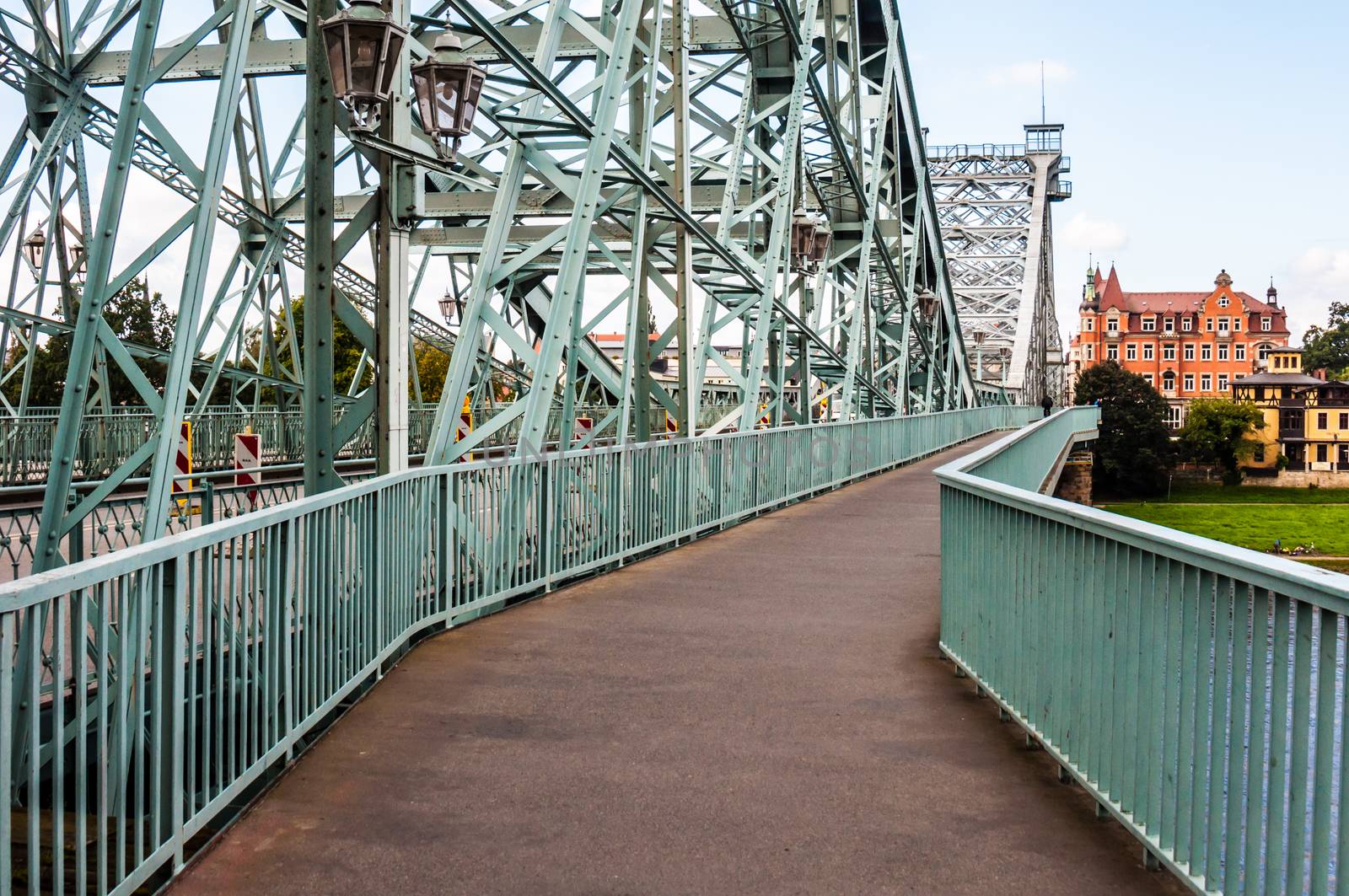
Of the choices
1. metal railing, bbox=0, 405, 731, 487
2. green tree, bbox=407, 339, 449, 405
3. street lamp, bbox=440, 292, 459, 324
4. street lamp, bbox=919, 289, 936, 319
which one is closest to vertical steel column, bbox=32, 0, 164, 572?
metal railing, bbox=0, 405, 731, 487

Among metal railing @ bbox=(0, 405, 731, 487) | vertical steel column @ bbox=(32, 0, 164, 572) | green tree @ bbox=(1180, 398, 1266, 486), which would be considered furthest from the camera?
green tree @ bbox=(1180, 398, 1266, 486)

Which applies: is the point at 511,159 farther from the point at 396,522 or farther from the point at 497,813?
the point at 497,813

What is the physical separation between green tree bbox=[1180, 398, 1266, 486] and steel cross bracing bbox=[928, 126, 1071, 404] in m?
20.1

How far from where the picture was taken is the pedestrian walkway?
388 cm

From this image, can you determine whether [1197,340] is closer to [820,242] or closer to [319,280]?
[820,242]

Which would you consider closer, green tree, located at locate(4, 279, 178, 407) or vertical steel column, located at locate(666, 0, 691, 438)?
vertical steel column, located at locate(666, 0, 691, 438)

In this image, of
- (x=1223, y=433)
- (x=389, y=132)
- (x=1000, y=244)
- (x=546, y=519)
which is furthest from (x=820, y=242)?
(x=1223, y=433)

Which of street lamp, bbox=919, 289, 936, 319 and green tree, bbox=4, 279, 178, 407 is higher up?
street lamp, bbox=919, 289, 936, 319

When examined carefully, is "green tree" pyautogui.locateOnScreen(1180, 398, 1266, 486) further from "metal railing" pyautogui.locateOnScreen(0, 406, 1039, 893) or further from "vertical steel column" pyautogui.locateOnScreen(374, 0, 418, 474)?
"vertical steel column" pyautogui.locateOnScreen(374, 0, 418, 474)

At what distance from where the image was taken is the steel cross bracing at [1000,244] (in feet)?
267

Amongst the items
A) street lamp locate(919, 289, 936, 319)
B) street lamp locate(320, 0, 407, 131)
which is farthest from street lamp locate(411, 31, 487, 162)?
A: street lamp locate(919, 289, 936, 319)

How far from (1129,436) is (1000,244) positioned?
60.2ft

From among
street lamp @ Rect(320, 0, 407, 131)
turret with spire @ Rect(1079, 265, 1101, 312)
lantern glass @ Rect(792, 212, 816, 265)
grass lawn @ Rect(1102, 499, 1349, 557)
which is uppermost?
turret with spire @ Rect(1079, 265, 1101, 312)

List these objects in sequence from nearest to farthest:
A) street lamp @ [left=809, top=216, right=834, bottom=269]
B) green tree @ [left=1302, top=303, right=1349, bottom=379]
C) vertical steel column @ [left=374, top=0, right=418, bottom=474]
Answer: vertical steel column @ [left=374, top=0, right=418, bottom=474] → street lamp @ [left=809, top=216, right=834, bottom=269] → green tree @ [left=1302, top=303, right=1349, bottom=379]
